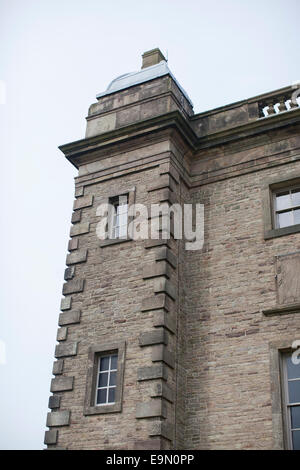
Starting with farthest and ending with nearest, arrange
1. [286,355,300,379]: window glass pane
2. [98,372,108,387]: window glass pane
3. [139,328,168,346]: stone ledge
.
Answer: [98,372,108,387]: window glass pane < [139,328,168,346]: stone ledge < [286,355,300,379]: window glass pane

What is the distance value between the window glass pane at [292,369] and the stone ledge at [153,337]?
2.32 metres

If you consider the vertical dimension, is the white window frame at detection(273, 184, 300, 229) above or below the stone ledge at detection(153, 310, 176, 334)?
above

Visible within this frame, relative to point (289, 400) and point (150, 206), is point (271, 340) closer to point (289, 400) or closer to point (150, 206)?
point (289, 400)

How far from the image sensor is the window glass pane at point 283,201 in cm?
1309

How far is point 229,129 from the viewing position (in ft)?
46.3

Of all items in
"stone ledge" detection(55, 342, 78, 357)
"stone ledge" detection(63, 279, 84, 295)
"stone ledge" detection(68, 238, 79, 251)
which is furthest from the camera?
"stone ledge" detection(68, 238, 79, 251)

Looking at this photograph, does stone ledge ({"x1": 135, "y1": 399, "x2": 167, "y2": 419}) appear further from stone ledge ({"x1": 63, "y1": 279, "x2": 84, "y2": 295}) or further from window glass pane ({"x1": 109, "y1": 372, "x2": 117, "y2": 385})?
stone ledge ({"x1": 63, "y1": 279, "x2": 84, "y2": 295})

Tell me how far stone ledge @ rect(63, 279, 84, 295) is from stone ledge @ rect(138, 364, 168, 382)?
2587 mm

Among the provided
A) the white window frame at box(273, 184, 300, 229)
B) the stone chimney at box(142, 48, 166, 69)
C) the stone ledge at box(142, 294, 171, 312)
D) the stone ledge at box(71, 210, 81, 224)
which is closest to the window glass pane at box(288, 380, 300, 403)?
the stone ledge at box(142, 294, 171, 312)

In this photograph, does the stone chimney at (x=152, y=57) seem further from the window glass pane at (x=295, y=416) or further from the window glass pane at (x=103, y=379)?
the window glass pane at (x=295, y=416)

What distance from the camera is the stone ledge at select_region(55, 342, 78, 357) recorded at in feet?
40.9

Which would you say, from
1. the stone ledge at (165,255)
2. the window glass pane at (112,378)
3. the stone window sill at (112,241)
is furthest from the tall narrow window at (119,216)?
the window glass pane at (112,378)
